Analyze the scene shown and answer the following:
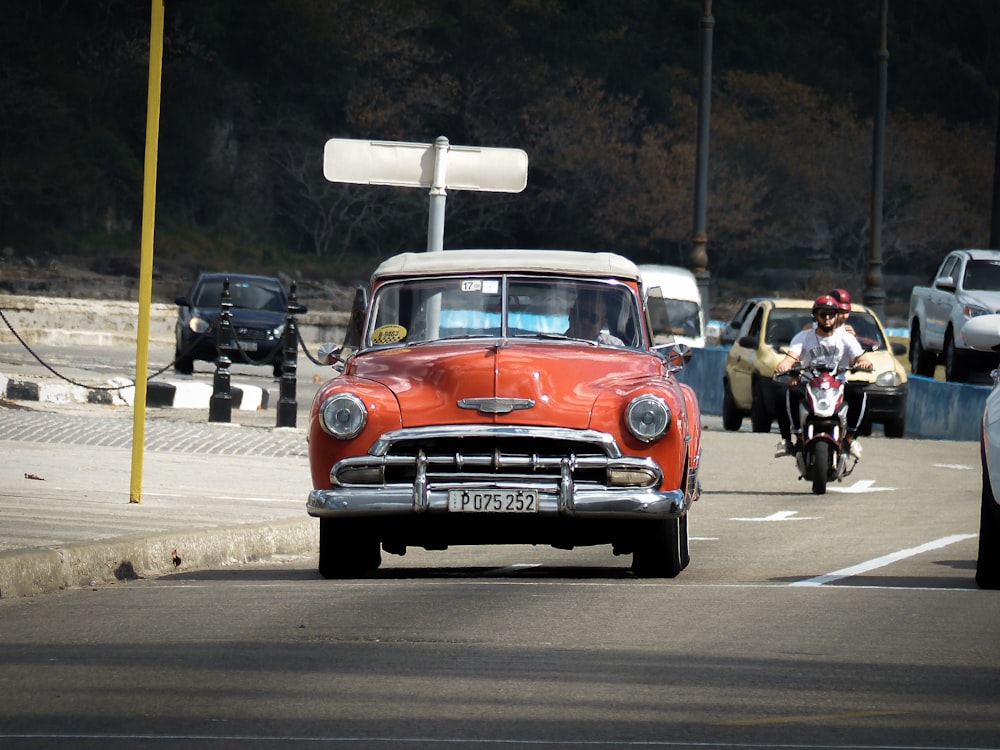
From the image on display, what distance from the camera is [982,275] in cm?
2961

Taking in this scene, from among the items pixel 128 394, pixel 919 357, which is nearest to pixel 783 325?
pixel 919 357

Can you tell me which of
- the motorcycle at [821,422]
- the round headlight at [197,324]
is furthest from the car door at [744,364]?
the round headlight at [197,324]

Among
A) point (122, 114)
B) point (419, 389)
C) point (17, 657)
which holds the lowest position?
point (17, 657)

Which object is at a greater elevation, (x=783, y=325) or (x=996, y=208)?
(x=996, y=208)

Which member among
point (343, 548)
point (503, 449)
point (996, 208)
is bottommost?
point (343, 548)

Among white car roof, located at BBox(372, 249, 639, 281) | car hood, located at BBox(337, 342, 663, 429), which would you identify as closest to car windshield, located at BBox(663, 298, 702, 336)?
white car roof, located at BBox(372, 249, 639, 281)

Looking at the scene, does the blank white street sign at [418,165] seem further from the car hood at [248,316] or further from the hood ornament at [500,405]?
the car hood at [248,316]

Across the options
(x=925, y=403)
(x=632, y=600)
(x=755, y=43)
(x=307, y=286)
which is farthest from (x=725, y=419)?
(x=755, y=43)

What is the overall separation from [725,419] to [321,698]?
21.7m

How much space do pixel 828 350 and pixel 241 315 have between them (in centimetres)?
1786

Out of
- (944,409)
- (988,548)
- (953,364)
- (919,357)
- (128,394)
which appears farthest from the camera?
(919,357)

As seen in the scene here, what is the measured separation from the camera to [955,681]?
7.37m

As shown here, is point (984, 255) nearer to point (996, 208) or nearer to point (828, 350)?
point (996, 208)

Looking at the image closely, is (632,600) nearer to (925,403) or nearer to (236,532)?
(236,532)
